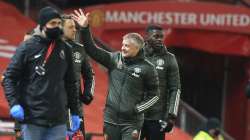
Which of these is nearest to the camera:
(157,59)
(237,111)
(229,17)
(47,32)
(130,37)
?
(47,32)

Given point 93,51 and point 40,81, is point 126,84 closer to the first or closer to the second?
point 93,51

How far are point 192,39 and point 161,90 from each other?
7.52 metres

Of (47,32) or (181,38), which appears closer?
(47,32)

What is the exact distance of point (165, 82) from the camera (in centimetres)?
1041

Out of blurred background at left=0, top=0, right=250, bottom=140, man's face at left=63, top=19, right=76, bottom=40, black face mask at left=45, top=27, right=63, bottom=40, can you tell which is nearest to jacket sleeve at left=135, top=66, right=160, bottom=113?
man's face at left=63, top=19, right=76, bottom=40

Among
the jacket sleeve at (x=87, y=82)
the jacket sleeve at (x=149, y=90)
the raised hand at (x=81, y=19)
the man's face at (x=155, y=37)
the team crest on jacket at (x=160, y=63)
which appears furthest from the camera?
the team crest on jacket at (x=160, y=63)

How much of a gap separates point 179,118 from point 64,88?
791cm

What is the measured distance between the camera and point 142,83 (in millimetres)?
9523

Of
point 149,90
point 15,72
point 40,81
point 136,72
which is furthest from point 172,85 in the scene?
point 15,72

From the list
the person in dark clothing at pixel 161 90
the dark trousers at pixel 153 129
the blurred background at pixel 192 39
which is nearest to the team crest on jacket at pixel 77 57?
the person in dark clothing at pixel 161 90

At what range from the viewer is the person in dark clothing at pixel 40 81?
307 inches

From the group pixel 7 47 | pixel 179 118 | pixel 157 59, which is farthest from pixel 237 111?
pixel 157 59

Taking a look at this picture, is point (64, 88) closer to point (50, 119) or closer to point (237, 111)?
point (50, 119)

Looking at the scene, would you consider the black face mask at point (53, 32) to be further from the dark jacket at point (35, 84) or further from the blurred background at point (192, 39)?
the blurred background at point (192, 39)
